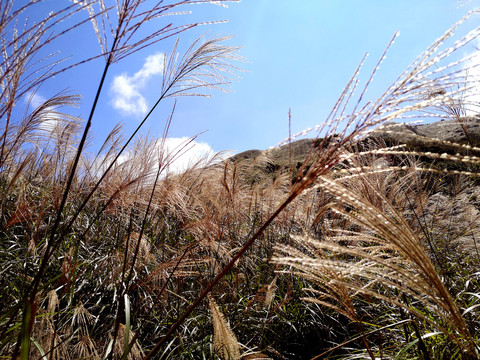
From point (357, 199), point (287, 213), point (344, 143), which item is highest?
point (344, 143)

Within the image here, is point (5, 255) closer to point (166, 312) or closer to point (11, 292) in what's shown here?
point (11, 292)

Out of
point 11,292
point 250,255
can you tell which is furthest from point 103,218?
point 250,255

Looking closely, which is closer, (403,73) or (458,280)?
(403,73)

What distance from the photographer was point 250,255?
3523mm

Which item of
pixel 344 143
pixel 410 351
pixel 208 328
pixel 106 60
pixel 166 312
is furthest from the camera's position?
pixel 166 312

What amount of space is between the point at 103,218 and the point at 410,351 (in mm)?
3677

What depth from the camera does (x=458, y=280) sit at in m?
3.16

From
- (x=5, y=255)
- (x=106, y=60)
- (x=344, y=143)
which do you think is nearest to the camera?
(x=344, y=143)

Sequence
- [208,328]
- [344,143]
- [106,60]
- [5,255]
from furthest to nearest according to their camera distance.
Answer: [5,255], [208,328], [106,60], [344,143]

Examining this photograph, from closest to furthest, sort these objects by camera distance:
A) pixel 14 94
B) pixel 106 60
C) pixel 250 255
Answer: pixel 106 60 → pixel 14 94 → pixel 250 255

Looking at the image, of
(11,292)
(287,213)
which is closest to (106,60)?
(11,292)

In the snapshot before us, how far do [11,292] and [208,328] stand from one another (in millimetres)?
1543

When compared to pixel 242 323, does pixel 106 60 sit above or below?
above

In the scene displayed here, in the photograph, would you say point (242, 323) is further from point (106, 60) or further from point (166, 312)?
point (106, 60)
